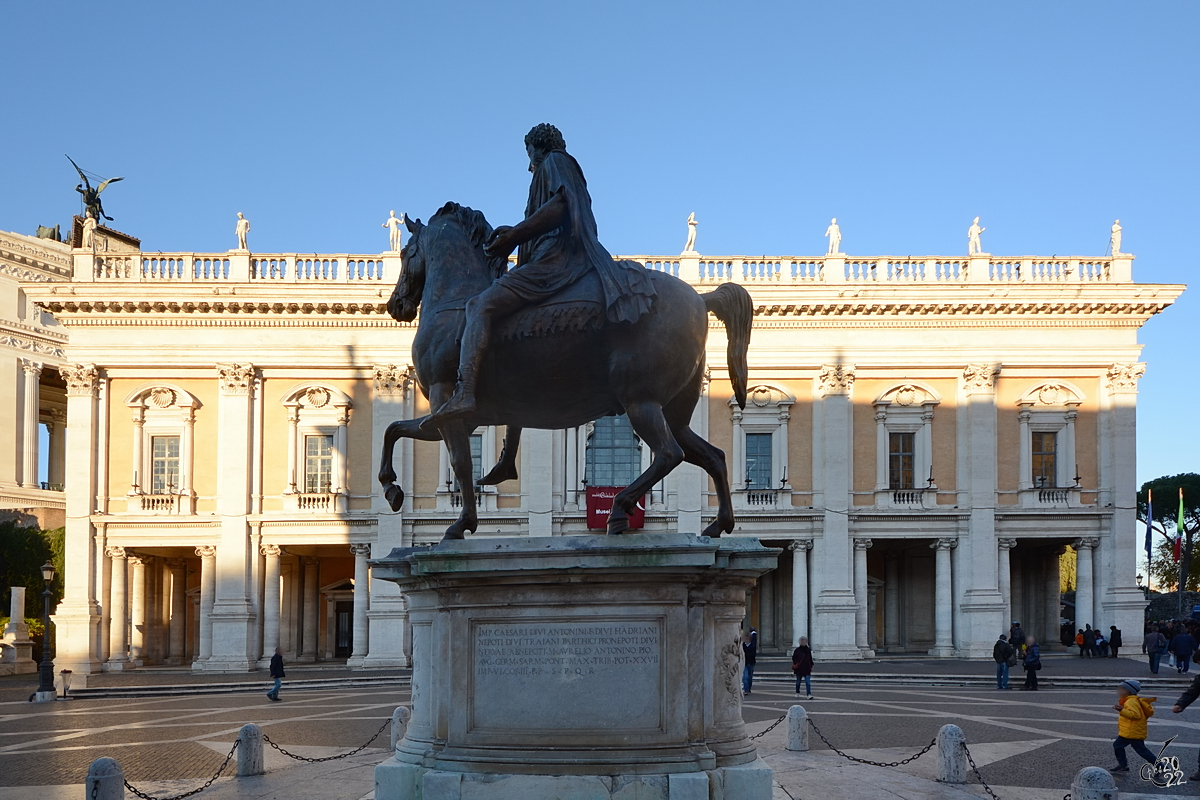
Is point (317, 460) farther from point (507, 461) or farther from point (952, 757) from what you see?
point (507, 461)

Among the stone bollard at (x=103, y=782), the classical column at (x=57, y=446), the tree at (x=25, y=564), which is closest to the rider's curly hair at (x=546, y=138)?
the stone bollard at (x=103, y=782)

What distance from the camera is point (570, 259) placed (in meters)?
8.30

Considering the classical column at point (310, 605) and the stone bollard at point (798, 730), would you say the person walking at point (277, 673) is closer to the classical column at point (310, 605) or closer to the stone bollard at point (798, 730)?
the stone bollard at point (798, 730)

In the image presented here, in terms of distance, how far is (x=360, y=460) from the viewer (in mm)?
39781

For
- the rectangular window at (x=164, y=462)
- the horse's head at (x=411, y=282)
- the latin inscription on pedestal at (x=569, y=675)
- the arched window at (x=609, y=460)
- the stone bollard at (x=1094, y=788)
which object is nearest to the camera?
the latin inscription on pedestal at (x=569, y=675)

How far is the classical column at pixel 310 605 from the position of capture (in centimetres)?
4341

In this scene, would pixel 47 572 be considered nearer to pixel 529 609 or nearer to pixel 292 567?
pixel 292 567

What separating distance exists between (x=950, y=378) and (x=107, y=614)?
2854 cm

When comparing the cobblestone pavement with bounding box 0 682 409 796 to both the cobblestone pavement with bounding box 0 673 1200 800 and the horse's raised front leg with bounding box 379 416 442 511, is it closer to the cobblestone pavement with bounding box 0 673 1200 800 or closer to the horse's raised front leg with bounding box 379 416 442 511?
the cobblestone pavement with bounding box 0 673 1200 800

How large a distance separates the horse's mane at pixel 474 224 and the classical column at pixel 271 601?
32.1 meters

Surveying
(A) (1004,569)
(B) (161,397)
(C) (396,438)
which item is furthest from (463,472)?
(A) (1004,569)

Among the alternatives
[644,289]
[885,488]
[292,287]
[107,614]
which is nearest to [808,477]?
[885,488]

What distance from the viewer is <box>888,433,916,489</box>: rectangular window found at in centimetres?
4031

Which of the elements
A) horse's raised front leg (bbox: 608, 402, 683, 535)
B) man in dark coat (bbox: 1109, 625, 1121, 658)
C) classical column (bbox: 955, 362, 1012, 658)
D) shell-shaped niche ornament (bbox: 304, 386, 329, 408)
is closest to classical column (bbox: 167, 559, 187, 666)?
shell-shaped niche ornament (bbox: 304, 386, 329, 408)
